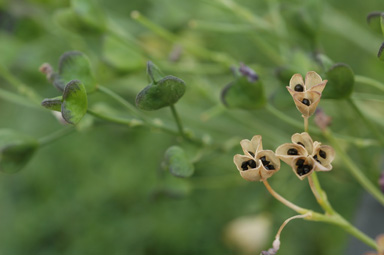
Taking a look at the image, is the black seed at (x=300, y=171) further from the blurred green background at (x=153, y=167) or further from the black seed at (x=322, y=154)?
the blurred green background at (x=153, y=167)

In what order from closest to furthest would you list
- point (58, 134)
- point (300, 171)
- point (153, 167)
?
1. point (300, 171)
2. point (58, 134)
3. point (153, 167)

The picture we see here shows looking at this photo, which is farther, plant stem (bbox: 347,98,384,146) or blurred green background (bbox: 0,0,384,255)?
blurred green background (bbox: 0,0,384,255)

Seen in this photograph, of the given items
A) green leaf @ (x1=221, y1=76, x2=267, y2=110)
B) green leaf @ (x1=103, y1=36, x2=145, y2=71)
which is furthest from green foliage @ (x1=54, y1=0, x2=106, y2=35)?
green leaf @ (x1=221, y1=76, x2=267, y2=110)

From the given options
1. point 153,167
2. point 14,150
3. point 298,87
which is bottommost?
point 153,167

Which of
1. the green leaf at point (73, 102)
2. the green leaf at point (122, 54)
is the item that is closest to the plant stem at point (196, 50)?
the green leaf at point (122, 54)

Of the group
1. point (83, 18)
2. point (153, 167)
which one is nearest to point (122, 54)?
point (83, 18)

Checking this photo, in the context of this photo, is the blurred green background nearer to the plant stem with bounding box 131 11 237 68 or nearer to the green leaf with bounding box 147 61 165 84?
the plant stem with bounding box 131 11 237 68

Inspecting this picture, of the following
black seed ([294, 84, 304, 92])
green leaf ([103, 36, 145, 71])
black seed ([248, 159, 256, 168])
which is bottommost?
green leaf ([103, 36, 145, 71])

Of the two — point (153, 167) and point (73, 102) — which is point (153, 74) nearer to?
point (73, 102)

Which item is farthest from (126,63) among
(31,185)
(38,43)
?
(31,185)
